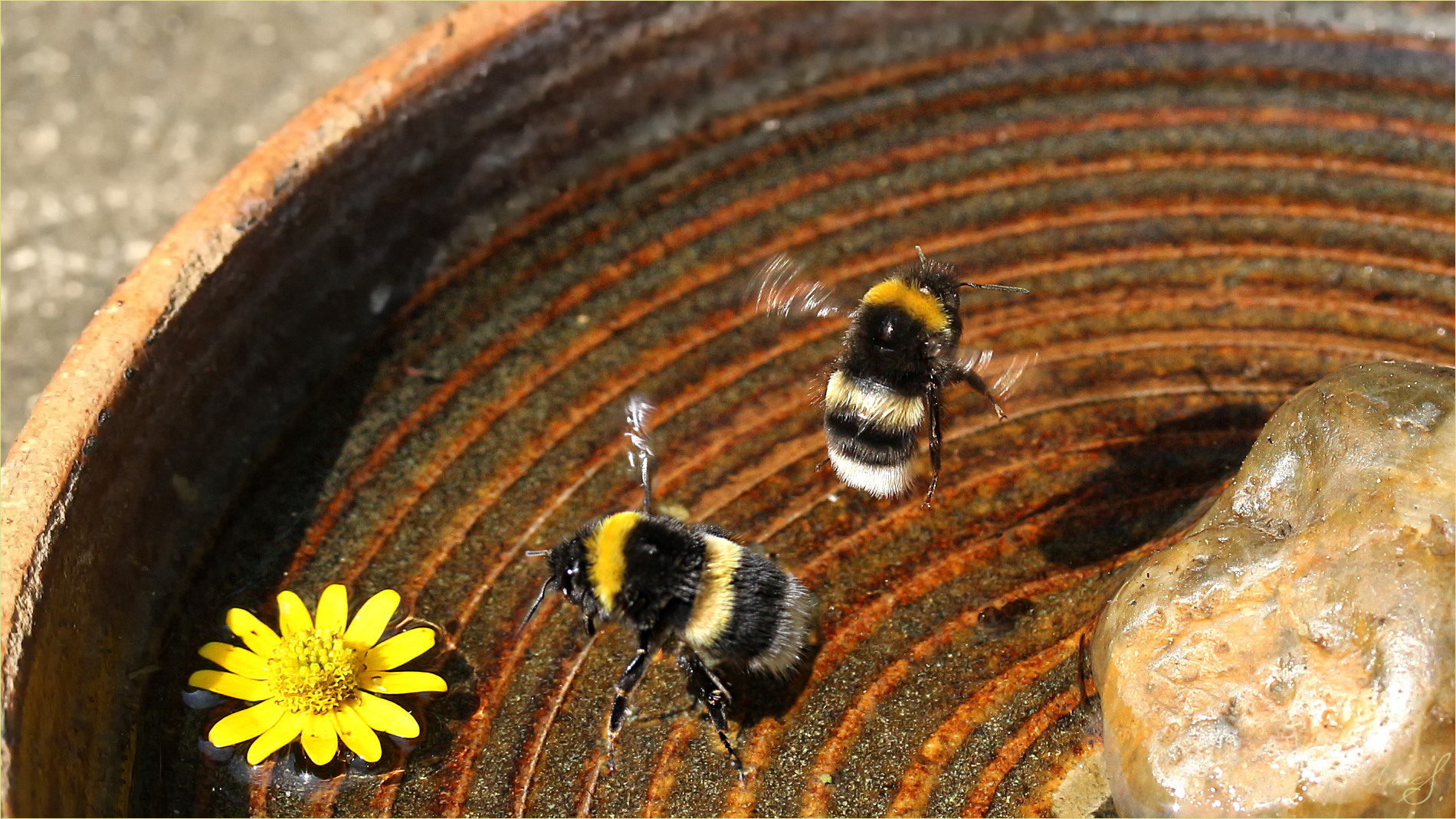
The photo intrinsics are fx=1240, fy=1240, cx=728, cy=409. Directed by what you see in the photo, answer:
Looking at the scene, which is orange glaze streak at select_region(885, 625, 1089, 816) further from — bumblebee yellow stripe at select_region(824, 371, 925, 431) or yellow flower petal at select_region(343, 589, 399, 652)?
yellow flower petal at select_region(343, 589, 399, 652)

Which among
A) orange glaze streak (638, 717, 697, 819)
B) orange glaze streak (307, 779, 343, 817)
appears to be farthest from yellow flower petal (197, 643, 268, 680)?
orange glaze streak (638, 717, 697, 819)

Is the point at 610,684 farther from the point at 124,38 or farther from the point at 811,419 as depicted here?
the point at 124,38

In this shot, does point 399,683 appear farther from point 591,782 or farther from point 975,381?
point 975,381

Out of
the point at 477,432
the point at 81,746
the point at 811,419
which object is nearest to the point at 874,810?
the point at 811,419

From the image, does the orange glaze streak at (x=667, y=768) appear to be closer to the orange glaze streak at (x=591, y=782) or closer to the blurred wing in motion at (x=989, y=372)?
the orange glaze streak at (x=591, y=782)

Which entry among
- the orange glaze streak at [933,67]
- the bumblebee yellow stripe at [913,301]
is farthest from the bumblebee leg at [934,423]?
the orange glaze streak at [933,67]
